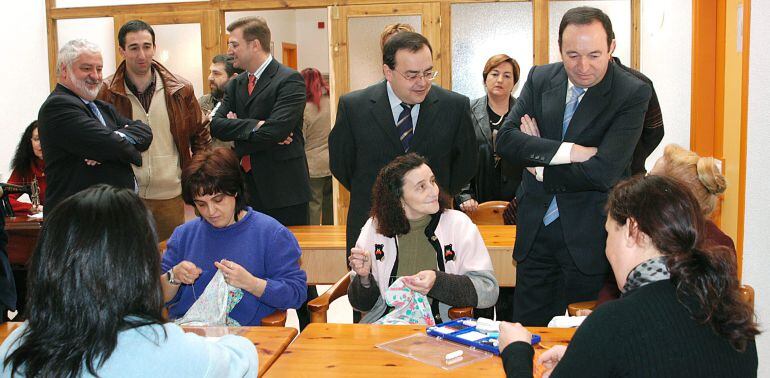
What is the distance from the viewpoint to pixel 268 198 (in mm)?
4539

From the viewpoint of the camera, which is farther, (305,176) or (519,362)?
(305,176)

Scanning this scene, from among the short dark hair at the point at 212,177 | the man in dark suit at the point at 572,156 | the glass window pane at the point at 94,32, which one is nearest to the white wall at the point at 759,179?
the man in dark suit at the point at 572,156

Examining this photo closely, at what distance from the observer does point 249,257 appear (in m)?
3.02

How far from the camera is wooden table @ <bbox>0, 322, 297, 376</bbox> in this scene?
2.17 meters

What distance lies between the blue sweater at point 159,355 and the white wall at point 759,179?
2.84 metres

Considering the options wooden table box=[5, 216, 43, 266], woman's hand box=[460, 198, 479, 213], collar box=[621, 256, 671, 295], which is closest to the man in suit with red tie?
woman's hand box=[460, 198, 479, 213]

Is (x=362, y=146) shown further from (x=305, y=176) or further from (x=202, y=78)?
(x=202, y=78)

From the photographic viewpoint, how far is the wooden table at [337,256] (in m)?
3.78

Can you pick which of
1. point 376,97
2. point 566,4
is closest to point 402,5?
point 566,4

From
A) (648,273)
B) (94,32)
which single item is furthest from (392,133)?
(94,32)

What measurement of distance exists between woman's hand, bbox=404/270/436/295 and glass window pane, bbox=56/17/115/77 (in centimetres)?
611

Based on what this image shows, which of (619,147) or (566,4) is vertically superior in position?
(566,4)

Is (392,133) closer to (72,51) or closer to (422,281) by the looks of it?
(422,281)

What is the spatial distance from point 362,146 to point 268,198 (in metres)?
1.08
